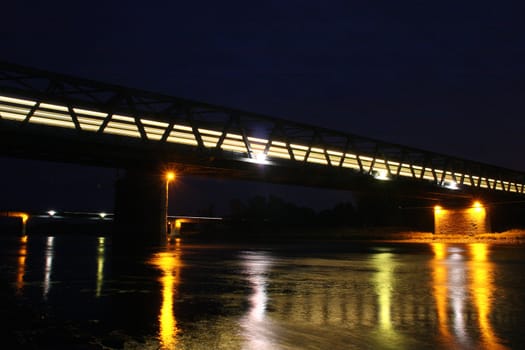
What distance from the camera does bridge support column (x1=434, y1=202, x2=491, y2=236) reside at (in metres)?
61.8

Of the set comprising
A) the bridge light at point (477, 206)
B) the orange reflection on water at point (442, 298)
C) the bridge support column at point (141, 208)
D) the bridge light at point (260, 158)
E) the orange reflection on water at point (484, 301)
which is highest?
the bridge light at point (260, 158)

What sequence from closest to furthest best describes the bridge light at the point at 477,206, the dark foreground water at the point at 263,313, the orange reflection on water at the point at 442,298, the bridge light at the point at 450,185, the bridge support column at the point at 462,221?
the dark foreground water at the point at 263,313, the orange reflection on water at the point at 442,298, the bridge light at the point at 450,185, the bridge support column at the point at 462,221, the bridge light at the point at 477,206

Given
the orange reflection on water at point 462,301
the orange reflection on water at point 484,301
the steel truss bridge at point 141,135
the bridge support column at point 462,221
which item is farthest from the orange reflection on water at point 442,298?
the bridge support column at point 462,221

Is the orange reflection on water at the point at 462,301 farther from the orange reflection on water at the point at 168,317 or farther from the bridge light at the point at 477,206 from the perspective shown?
the bridge light at the point at 477,206

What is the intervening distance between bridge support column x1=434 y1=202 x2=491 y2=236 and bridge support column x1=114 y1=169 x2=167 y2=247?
4373 cm

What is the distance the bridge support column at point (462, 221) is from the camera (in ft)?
203

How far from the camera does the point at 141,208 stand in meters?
33.8

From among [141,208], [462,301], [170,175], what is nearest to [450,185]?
[170,175]

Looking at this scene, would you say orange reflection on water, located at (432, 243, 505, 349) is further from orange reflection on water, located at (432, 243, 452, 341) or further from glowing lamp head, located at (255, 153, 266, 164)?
glowing lamp head, located at (255, 153, 266, 164)

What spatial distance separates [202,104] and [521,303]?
96.0ft

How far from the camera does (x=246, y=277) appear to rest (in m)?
14.6

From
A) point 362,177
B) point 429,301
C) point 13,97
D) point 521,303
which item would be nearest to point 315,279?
point 429,301

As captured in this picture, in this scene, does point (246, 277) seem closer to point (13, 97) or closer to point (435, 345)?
point (435, 345)

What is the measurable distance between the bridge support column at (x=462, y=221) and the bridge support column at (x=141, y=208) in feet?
143
